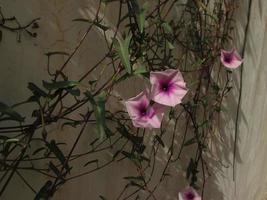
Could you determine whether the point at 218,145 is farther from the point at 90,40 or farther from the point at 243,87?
the point at 90,40

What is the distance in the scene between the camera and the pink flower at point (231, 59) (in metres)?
2.12

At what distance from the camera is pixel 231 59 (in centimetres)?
215

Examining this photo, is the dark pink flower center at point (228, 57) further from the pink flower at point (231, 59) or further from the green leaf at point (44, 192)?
the green leaf at point (44, 192)

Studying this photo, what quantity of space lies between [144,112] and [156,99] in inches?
2.6

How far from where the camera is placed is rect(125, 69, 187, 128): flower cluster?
1.66 m

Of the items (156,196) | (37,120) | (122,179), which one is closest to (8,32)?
(37,120)

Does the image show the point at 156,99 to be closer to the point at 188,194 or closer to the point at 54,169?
the point at 54,169

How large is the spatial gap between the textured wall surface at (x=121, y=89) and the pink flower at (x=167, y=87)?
1.13 feet

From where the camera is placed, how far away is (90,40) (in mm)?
1909

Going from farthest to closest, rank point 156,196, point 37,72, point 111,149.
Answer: point 156,196, point 111,149, point 37,72

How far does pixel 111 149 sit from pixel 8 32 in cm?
61

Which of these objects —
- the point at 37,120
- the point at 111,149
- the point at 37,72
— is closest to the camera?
the point at 37,120

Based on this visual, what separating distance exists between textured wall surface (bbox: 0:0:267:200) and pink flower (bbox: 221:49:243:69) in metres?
0.17

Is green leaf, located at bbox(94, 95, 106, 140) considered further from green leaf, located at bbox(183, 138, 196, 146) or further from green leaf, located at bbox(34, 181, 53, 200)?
green leaf, located at bbox(183, 138, 196, 146)
